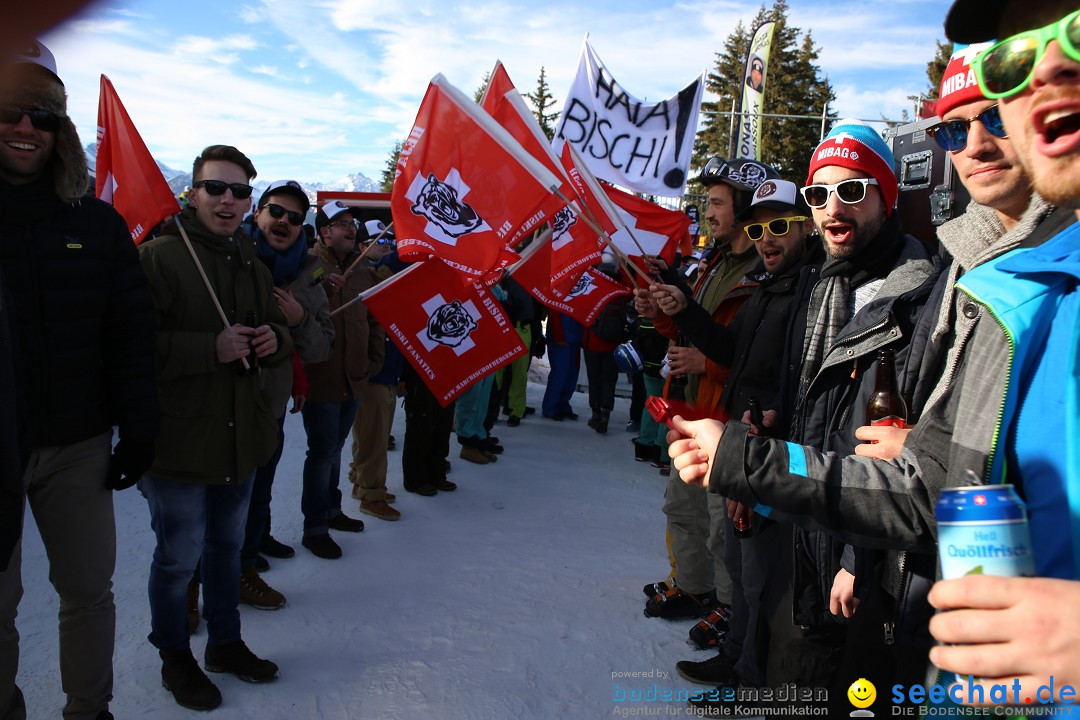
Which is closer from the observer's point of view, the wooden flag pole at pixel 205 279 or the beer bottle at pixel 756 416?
the beer bottle at pixel 756 416

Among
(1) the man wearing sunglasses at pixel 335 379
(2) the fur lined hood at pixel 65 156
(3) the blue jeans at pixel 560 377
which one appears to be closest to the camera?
(2) the fur lined hood at pixel 65 156

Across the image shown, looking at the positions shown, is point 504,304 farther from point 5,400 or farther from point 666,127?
point 5,400

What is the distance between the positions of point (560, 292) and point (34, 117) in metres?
3.70

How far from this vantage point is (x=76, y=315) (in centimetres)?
260

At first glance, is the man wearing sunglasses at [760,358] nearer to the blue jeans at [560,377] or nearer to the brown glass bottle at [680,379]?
the brown glass bottle at [680,379]

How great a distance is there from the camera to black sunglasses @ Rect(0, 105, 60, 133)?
238cm

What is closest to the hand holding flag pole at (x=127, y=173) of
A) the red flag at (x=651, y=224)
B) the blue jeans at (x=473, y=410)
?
the blue jeans at (x=473, y=410)

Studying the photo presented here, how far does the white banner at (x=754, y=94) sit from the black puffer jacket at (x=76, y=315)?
20162 mm

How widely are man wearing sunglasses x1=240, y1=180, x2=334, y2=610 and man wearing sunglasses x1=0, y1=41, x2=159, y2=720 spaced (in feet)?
3.63

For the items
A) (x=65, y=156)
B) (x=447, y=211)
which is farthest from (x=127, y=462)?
(x=447, y=211)

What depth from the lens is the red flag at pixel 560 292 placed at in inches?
219

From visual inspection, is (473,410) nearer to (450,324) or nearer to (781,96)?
(450,324)

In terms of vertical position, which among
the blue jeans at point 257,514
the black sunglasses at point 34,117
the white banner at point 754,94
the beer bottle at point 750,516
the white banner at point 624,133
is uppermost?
the white banner at point 754,94

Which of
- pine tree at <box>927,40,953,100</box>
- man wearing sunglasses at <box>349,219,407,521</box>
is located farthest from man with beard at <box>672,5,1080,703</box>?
pine tree at <box>927,40,953,100</box>
